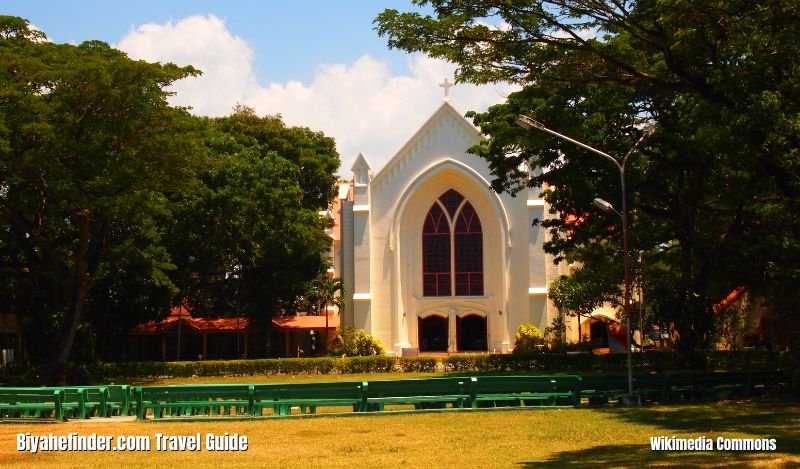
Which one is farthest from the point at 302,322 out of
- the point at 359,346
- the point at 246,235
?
the point at 246,235

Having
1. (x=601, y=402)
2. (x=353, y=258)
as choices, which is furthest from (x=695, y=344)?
(x=353, y=258)

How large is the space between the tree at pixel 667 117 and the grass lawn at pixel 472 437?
14.2 feet

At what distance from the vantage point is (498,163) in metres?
30.3

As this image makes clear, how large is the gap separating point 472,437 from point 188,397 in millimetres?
6735

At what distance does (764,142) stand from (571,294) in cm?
2813

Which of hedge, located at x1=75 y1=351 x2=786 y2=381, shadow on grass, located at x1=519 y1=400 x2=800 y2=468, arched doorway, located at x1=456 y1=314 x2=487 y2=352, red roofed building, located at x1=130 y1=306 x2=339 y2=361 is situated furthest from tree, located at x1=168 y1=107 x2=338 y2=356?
shadow on grass, located at x1=519 y1=400 x2=800 y2=468

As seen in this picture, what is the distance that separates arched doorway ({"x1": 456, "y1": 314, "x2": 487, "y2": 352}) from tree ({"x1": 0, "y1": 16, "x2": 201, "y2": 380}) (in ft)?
64.8

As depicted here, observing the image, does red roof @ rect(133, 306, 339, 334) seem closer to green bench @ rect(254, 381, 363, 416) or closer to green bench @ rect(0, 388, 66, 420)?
green bench @ rect(0, 388, 66, 420)

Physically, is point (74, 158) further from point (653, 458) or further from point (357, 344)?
point (653, 458)

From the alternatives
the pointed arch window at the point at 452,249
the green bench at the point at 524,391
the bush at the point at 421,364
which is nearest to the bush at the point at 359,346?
the pointed arch window at the point at 452,249

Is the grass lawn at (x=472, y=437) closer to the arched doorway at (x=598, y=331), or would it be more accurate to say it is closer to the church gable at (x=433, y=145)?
the church gable at (x=433, y=145)

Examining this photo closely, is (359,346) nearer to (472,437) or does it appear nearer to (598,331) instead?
(598,331)

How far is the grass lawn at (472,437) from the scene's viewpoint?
1236 cm

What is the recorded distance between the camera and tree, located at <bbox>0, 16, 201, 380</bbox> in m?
28.4
